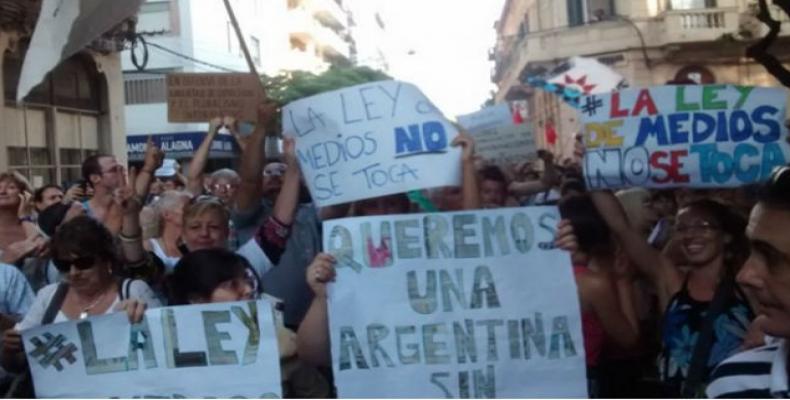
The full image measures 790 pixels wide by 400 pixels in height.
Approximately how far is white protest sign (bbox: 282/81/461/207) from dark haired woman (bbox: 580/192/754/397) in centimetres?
66

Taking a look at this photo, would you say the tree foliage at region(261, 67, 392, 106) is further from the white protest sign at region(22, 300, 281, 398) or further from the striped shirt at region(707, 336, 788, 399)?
the striped shirt at region(707, 336, 788, 399)

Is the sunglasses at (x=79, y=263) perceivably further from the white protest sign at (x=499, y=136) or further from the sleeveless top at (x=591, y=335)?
the white protest sign at (x=499, y=136)

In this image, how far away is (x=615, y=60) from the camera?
30.5 ft

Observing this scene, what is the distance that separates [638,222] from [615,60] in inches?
201

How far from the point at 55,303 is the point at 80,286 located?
0.11m

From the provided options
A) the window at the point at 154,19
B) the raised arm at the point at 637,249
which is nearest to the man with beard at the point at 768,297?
the raised arm at the point at 637,249

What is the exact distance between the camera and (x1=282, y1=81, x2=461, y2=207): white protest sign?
355 cm

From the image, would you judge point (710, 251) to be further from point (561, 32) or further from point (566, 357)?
point (561, 32)

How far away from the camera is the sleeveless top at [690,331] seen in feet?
9.64

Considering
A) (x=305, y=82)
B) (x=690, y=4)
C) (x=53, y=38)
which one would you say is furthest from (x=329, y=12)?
(x=53, y=38)

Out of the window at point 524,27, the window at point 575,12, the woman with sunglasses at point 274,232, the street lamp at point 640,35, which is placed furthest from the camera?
the window at point 575,12

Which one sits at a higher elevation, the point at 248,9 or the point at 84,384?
the point at 248,9

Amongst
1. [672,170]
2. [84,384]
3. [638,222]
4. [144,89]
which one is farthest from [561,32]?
[144,89]

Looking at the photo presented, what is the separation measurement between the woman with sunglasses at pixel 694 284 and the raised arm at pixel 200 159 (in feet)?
7.29
